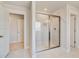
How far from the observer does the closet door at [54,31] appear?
5.34m

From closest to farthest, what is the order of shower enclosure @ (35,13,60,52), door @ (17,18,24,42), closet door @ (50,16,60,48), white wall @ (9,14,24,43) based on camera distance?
1. closet door @ (50,16,60,48)
2. shower enclosure @ (35,13,60,52)
3. white wall @ (9,14,24,43)
4. door @ (17,18,24,42)

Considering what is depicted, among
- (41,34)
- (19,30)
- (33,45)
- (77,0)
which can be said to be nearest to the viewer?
(33,45)

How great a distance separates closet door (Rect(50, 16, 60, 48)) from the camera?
5.34 m

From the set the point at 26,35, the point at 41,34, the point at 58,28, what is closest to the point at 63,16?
the point at 58,28

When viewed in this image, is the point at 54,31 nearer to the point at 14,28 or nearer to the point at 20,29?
the point at 20,29

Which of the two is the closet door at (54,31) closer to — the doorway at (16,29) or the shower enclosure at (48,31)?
the shower enclosure at (48,31)

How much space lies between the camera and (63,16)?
482 cm

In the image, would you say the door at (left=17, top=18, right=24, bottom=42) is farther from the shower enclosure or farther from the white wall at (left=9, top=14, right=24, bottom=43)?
the shower enclosure

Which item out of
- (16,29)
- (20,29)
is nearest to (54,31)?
(20,29)

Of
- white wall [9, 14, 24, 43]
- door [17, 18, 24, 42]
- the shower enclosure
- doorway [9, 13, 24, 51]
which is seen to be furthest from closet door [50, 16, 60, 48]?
white wall [9, 14, 24, 43]

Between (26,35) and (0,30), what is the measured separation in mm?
2085

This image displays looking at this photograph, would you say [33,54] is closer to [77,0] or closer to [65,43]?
[65,43]

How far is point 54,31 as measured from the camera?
5.70 m

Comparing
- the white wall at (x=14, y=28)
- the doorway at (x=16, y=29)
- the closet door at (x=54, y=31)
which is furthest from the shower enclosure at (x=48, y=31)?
the white wall at (x=14, y=28)
